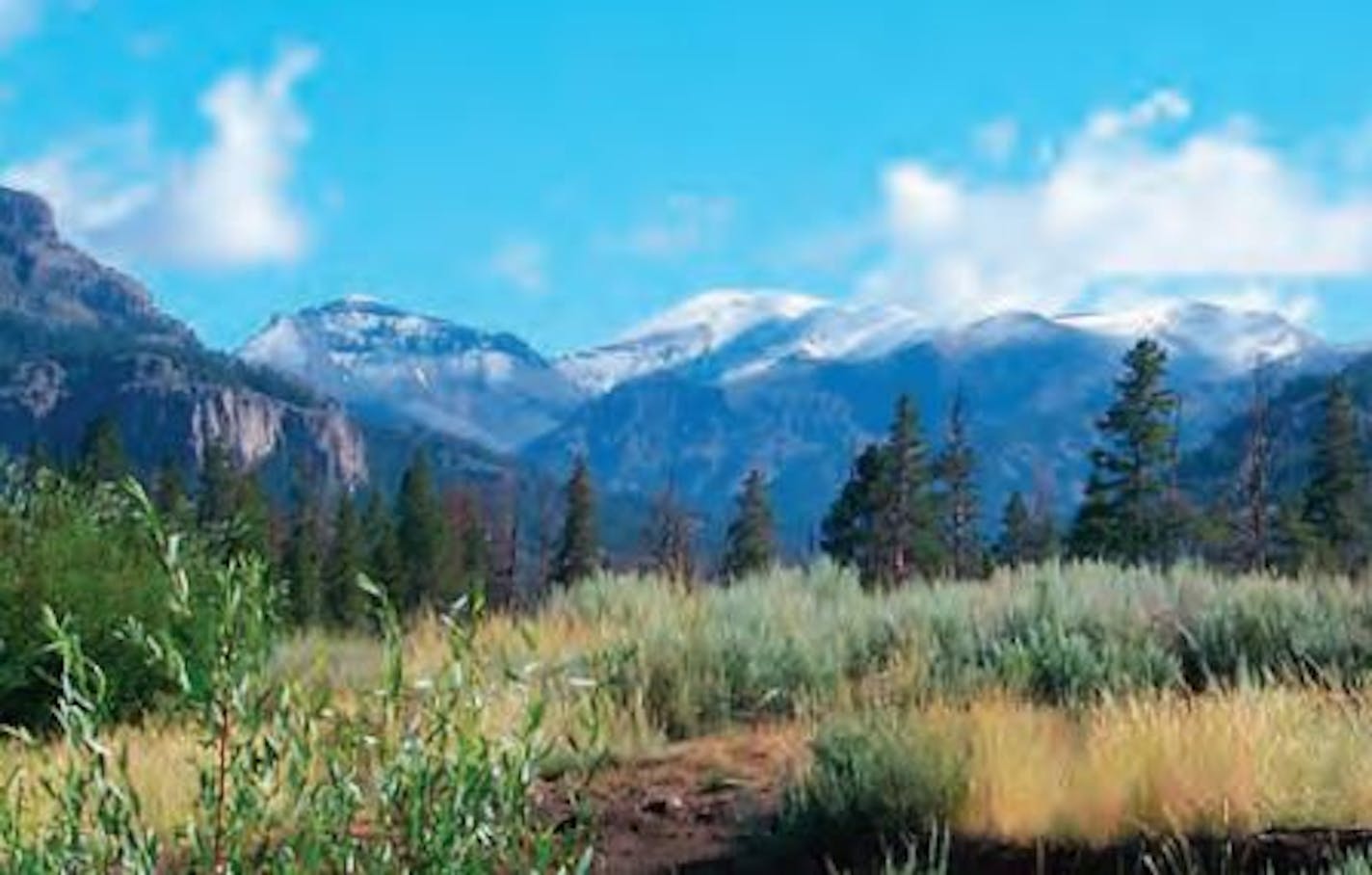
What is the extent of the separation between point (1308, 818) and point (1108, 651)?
428cm

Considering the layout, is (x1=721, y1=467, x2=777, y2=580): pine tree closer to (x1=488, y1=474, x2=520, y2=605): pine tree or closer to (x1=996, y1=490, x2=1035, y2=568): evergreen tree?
(x1=488, y1=474, x2=520, y2=605): pine tree

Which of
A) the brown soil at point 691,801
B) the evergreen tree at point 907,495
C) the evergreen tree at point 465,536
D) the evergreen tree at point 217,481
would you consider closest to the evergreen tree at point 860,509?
the evergreen tree at point 907,495

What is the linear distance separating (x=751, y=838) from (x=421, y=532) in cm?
7518

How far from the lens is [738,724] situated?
1195 centimetres

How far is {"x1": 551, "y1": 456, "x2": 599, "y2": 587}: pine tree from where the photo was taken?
7856cm

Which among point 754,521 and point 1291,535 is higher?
point 754,521

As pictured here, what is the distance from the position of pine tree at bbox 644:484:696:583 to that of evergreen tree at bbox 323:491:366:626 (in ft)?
33.7

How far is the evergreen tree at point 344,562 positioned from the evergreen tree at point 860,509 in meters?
16.4

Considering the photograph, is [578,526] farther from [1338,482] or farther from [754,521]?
[1338,482]

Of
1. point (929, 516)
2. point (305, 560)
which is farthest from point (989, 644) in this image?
point (305, 560)

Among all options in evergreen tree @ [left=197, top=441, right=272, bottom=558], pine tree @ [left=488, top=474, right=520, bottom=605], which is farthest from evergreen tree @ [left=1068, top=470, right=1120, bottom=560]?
evergreen tree @ [left=197, top=441, right=272, bottom=558]

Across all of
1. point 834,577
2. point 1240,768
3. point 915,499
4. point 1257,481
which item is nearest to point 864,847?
point 1240,768

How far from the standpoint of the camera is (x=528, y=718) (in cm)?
404

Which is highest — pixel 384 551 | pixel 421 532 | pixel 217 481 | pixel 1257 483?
pixel 217 481
